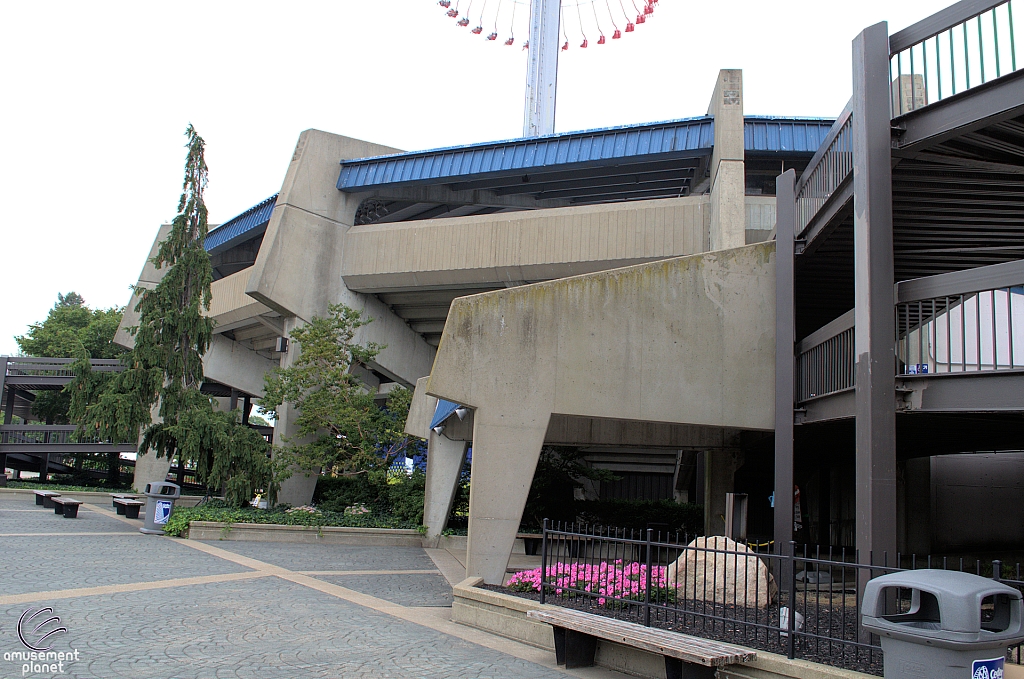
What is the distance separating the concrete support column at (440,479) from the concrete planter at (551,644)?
8.58 meters

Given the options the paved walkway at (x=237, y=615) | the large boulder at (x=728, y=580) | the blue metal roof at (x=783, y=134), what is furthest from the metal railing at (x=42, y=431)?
the large boulder at (x=728, y=580)

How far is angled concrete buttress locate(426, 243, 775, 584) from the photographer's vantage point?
11844 millimetres

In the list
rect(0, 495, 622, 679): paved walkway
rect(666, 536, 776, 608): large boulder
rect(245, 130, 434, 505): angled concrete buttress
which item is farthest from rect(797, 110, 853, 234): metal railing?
rect(245, 130, 434, 505): angled concrete buttress

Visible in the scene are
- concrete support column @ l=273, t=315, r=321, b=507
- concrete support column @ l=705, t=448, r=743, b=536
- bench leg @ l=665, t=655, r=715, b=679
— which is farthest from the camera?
concrete support column @ l=273, t=315, r=321, b=507

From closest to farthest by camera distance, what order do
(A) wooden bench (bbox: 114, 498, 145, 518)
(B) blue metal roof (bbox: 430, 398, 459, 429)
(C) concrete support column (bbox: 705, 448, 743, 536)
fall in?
Answer: (B) blue metal roof (bbox: 430, 398, 459, 429)
(C) concrete support column (bbox: 705, 448, 743, 536)
(A) wooden bench (bbox: 114, 498, 145, 518)

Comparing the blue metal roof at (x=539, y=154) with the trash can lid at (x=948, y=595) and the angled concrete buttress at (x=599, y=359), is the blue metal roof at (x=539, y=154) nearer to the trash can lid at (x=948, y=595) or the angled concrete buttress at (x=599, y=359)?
the angled concrete buttress at (x=599, y=359)

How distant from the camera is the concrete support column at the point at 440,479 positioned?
64.5ft

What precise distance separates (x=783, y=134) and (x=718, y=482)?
9.71m

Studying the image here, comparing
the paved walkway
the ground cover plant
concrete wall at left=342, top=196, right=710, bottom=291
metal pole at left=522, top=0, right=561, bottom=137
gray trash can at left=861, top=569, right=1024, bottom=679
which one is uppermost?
metal pole at left=522, top=0, right=561, bottom=137

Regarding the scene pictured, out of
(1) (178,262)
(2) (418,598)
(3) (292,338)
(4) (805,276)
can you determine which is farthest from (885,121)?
(3) (292,338)

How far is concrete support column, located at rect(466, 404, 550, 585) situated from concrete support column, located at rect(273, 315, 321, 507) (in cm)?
1283

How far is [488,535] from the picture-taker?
11.8m

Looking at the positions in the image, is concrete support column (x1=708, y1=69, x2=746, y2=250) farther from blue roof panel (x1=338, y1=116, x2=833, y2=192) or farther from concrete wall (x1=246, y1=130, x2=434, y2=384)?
concrete wall (x1=246, y1=130, x2=434, y2=384)

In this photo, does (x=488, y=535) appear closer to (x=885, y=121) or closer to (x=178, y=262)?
(x=885, y=121)
